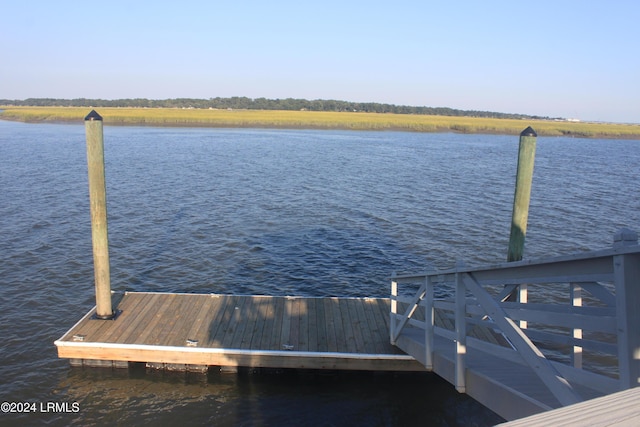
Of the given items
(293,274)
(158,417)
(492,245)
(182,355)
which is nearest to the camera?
(158,417)

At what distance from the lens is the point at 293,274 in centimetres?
1540

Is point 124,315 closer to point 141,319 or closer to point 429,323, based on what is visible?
point 141,319

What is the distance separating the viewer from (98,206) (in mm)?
10180

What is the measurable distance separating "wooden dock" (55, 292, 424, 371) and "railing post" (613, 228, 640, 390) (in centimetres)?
644

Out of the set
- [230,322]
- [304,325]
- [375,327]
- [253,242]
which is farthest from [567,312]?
[253,242]

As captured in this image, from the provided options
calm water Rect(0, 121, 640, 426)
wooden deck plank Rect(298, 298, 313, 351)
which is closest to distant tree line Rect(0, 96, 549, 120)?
calm water Rect(0, 121, 640, 426)

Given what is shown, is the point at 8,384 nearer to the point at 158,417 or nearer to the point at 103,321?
the point at 103,321

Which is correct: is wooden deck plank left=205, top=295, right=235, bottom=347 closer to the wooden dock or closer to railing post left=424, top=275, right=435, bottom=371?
the wooden dock

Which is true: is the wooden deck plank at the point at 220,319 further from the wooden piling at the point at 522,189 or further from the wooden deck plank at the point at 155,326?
the wooden piling at the point at 522,189

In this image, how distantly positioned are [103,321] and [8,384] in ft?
6.11

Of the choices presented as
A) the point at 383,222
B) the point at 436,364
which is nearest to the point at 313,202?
the point at 383,222

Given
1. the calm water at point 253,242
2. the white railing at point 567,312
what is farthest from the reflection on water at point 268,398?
the white railing at point 567,312

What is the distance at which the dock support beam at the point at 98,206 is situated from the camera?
9844mm

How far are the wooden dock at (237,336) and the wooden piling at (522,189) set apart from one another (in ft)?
9.84
